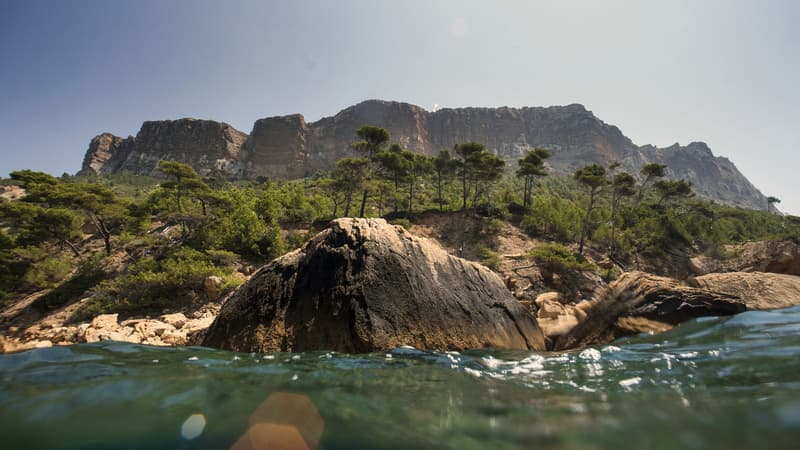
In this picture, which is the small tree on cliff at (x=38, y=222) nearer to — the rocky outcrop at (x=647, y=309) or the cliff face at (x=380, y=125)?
the rocky outcrop at (x=647, y=309)

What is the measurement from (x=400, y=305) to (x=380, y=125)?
12763 cm

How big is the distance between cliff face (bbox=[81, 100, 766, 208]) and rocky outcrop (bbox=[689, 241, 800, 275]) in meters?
104

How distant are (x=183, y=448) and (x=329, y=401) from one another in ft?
4.28

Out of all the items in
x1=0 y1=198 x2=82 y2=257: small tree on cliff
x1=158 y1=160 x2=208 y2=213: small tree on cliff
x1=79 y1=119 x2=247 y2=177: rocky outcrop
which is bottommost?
x1=0 y1=198 x2=82 y2=257: small tree on cliff

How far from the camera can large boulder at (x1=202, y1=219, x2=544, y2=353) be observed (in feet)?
18.7

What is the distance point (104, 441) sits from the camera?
2.57 m

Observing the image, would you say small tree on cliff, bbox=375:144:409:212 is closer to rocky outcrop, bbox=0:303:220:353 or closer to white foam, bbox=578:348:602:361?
rocky outcrop, bbox=0:303:220:353

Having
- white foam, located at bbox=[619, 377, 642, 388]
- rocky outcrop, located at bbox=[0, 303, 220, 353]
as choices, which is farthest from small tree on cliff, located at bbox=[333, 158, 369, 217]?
white foam, located at bbox=[619, 377, 642, 388]

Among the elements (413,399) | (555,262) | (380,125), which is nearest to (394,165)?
(555,262)

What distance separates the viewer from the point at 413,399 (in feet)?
11.1

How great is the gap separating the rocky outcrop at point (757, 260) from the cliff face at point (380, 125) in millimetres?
103803

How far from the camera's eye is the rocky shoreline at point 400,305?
5.79 meters

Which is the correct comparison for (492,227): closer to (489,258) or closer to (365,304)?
(489,258)

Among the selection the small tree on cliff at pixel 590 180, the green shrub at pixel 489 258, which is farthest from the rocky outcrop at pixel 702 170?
the green shrub at pixel 489 258
